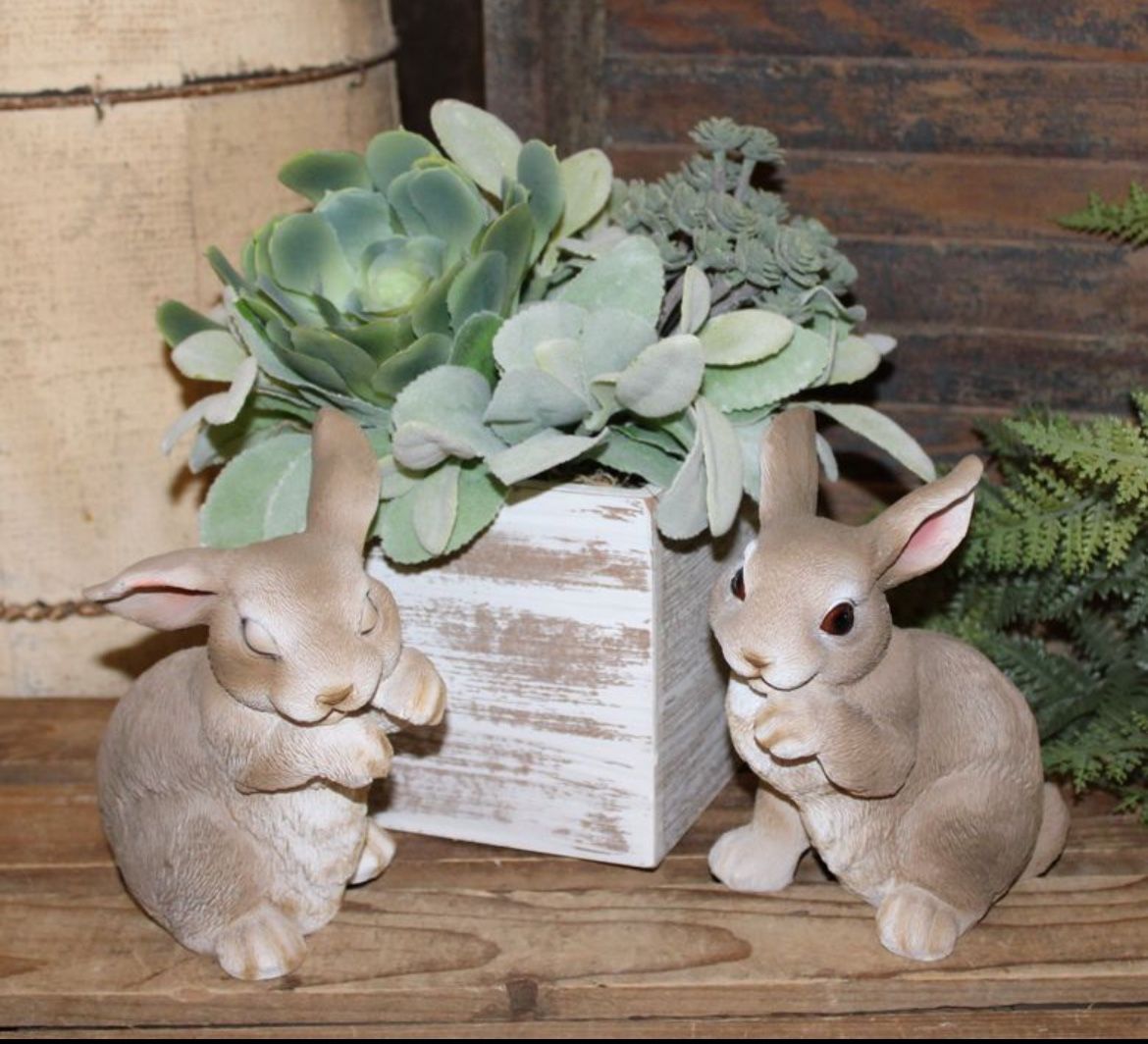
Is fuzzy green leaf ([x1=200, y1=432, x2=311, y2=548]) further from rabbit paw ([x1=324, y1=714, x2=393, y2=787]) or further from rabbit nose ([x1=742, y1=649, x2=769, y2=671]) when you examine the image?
rabbit nose ([x1=742, y1=649, x2=769, y2=671])

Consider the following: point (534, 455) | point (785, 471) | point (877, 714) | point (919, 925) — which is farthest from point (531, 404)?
point (919, 925)

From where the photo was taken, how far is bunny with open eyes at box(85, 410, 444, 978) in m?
0.85

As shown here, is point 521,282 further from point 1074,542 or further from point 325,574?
point 1074,542

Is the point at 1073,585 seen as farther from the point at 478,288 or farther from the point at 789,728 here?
the point at 478,288

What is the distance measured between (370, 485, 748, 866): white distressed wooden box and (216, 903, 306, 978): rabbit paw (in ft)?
0.53

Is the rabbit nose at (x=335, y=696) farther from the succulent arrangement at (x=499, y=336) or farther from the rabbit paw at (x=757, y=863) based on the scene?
the rabbit paw at (x=757, y=863)

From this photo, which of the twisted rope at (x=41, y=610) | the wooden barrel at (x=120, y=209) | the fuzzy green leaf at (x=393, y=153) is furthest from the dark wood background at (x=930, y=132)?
the twisted rope at (x=41, y=610)

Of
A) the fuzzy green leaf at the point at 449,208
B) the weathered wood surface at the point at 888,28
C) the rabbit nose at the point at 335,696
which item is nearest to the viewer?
the rabbit nose at the point at 335,696

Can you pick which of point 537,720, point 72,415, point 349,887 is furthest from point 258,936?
→ point 72,415

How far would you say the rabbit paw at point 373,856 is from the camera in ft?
3.28

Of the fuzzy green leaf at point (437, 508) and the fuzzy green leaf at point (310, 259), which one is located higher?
the fuzzy green leaf at point (310, 259)

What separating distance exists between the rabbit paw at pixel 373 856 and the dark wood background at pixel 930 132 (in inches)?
21.1

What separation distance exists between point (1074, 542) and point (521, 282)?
1.27 feet

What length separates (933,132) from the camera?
1.20 meters
